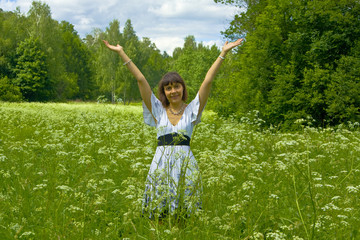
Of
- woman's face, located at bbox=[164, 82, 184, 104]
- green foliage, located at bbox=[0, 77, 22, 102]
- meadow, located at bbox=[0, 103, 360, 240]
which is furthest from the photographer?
green foliage, located at bbox=[0, 77, 22, 102]

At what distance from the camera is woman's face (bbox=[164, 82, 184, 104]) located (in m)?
4.04

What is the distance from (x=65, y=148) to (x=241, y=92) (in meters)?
10.8

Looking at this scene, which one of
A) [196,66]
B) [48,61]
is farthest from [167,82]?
[48,61]

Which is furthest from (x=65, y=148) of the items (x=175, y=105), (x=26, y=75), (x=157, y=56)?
(x=157, y=56)

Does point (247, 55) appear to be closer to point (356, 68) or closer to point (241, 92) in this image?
point (241, 92)

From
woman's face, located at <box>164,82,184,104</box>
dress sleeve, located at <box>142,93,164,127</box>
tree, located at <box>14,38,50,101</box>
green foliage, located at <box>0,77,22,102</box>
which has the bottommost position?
dress sleeve, located at <box>142,93,164,127</box>

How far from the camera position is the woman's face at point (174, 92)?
4035 mm

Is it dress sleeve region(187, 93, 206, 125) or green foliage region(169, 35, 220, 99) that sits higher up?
green foliage region(169, 35, 220, 99)

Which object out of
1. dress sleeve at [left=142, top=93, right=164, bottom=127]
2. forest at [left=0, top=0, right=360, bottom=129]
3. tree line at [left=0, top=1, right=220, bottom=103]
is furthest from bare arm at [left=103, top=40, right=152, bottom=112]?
tree line at [left=0, top=1, right=220, bottom=103]

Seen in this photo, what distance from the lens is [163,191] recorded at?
2.76 metres

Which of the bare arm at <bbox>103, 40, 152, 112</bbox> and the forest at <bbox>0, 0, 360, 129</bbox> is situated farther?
the forest at <bbox>0, 0, 360, 129</bbox>

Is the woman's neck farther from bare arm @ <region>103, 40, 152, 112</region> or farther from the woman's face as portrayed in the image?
bare arm @ <region>103, 40, 152, 112</region>

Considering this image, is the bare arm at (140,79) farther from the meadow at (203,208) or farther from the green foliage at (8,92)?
the green foliage at (8,92)

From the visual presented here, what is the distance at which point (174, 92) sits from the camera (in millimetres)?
4031
